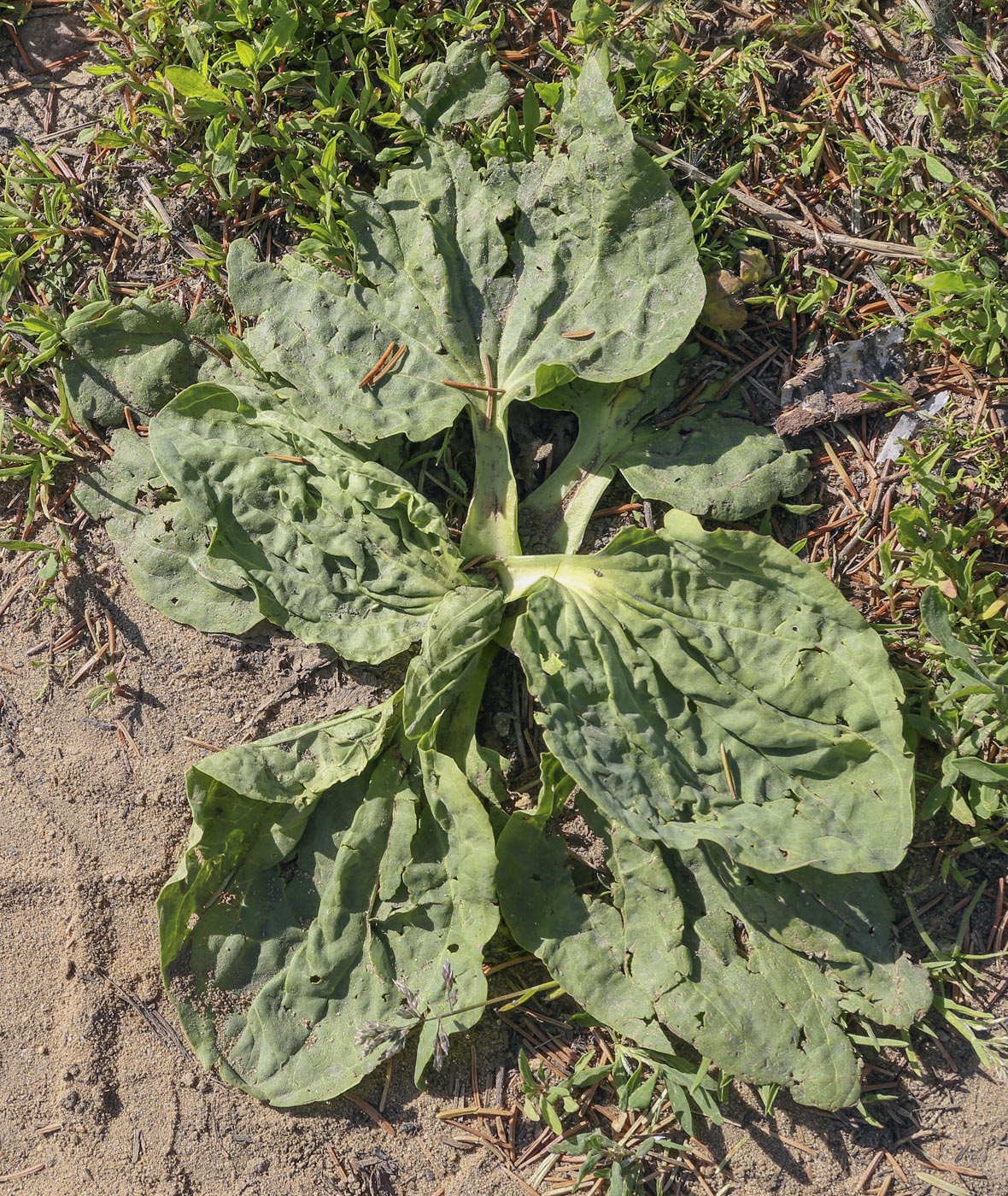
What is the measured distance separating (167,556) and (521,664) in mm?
1313

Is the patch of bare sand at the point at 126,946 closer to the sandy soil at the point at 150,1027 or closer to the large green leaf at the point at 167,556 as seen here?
the sandy soil at the point at 150,1027

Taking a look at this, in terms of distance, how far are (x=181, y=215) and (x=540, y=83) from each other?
4.49 ft

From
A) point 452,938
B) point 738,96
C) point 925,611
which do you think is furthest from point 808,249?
point 452,938

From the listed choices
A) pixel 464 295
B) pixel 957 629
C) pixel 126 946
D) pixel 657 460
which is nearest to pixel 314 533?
pixel 464 295

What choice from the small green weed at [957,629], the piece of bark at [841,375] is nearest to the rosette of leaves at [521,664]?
the piece of bark at [841,375]

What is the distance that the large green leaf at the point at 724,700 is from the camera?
3.08 m

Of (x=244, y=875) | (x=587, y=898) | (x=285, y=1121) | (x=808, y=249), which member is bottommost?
(x=285, y=1121)

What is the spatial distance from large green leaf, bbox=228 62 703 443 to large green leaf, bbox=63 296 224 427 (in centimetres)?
30

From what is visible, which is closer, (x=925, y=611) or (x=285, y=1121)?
(x=925, y=611)

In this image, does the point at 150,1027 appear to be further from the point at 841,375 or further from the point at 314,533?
the point at 841,375

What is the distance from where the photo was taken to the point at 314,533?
130 inches

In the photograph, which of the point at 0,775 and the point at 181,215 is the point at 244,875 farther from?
the point at 181,215

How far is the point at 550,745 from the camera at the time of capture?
3.10m

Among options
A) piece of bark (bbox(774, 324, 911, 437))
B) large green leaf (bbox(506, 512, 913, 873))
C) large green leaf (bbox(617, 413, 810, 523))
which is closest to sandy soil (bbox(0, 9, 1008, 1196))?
large green leaf (bbox(506, 512, 913, 873))
